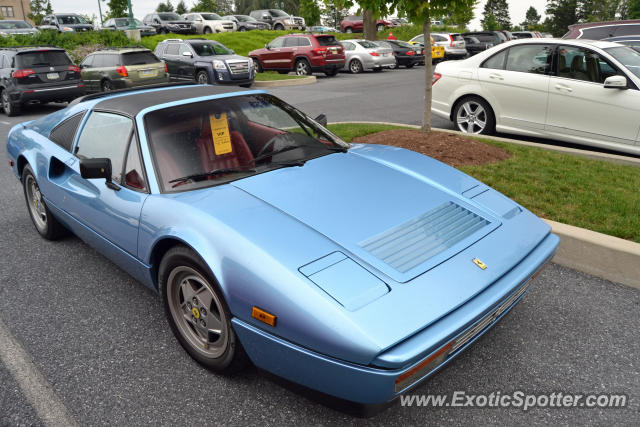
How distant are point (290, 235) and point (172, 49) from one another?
16.3 meters

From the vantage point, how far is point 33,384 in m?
2.63

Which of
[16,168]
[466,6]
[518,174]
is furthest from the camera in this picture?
[466,6]

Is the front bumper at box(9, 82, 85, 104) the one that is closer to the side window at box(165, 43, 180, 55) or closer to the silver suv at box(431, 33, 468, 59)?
the side window at box(165, 43, 180, 55)

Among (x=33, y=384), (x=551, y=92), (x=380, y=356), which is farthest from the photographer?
(x=551, y=92)

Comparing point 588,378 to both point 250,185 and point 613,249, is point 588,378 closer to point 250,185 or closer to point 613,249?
point 613,249

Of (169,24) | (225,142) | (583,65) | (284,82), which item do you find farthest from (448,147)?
(169,24)

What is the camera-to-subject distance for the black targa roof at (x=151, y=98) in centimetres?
334

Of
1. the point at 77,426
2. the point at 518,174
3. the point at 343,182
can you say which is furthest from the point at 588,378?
the point at 518,174

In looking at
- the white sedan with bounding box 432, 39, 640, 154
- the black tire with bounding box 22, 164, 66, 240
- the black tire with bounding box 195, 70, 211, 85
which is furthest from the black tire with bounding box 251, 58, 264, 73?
the black tire with bounding box 22, 164, 66, 240

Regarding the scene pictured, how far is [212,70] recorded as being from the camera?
1548cm

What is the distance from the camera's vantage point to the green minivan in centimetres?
1428

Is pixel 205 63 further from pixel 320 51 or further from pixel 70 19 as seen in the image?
pixel 70 19

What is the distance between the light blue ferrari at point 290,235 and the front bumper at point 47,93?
10269 mm

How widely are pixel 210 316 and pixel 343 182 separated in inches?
43.5
